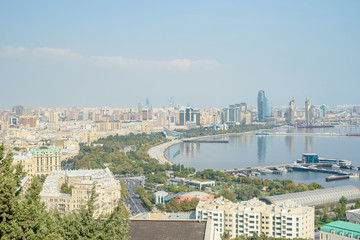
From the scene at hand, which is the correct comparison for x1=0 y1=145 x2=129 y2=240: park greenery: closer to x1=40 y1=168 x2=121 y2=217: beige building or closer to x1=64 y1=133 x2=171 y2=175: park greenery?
x1=40 y1=168 x2=121 y2=217: beige building

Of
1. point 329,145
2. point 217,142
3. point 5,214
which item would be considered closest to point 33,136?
point 217,142

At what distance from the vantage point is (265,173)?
1055 centimetres

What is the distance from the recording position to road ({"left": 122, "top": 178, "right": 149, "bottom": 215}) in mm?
6305

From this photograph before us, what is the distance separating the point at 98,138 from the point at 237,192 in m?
12.5

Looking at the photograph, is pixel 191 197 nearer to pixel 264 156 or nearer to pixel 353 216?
pixel 353 216

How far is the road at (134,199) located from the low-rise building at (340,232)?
8.55ft

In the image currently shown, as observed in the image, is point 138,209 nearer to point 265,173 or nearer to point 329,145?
point 265,173

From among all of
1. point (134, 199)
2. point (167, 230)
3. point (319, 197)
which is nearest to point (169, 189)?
point (134, 199)

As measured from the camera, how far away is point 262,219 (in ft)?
15.7

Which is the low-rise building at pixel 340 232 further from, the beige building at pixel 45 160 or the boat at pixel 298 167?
the beige building at pixel 45 160

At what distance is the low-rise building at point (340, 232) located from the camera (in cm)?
432

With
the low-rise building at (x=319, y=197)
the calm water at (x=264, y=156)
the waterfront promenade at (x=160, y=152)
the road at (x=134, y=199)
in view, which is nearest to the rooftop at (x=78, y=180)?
the road at (x=134, y=199)

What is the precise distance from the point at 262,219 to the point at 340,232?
2.66 feet

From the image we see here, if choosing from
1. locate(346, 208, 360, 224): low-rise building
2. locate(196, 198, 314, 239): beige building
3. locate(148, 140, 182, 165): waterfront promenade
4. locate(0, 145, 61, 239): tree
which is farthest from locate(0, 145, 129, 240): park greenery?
Answer: locate(148, 140, 182, 165): waterfront promenade
